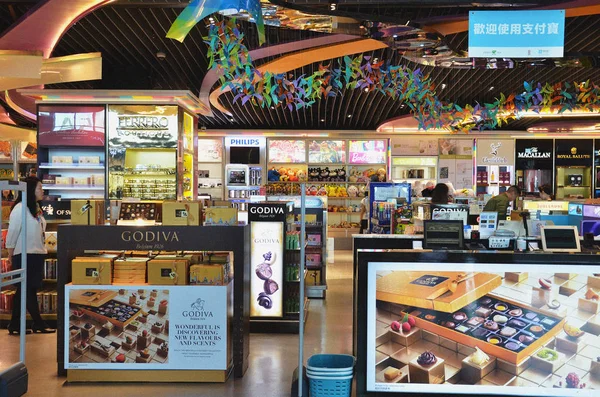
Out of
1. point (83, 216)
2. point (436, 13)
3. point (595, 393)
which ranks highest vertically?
point (436, 13)

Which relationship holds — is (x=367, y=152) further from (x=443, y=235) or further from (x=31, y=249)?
(x=443, y=235)

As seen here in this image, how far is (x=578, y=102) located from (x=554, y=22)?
153 inches

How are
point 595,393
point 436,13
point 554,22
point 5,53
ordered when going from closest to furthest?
point 595,393
point 554,22
point 5,53
point 436,13

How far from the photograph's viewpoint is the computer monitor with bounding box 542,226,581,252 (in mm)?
4301

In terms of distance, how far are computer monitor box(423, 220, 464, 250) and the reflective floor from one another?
155 cm

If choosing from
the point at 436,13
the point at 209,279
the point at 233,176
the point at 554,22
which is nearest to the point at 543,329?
the point at 209,279

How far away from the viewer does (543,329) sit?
411cm

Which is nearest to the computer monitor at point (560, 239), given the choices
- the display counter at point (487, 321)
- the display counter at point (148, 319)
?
the display counter at point (487, 321)

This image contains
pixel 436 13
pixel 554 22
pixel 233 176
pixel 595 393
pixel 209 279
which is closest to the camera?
pixel 595 393

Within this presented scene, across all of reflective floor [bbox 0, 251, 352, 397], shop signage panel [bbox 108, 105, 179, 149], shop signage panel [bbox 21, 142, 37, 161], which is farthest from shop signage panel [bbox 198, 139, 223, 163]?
reflective floor [bbox 0, 251, 352, 397]

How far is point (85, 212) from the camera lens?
5211 mm

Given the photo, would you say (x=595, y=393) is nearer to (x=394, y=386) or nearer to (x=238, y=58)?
(x=394, y=386)

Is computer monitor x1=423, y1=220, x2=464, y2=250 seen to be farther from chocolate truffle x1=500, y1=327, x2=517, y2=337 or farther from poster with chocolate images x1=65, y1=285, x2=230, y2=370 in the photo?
poster with chocolate images x1=65, y1=285, x2=230, y2=370

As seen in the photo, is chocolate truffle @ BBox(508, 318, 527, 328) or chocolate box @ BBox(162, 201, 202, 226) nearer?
chocolate truffle @ BBox(508, 318, 527, 328)
